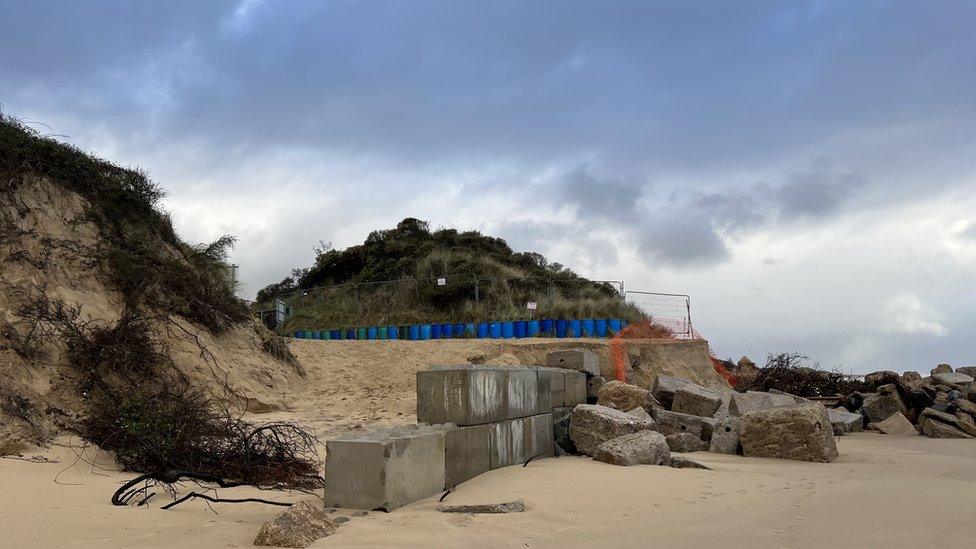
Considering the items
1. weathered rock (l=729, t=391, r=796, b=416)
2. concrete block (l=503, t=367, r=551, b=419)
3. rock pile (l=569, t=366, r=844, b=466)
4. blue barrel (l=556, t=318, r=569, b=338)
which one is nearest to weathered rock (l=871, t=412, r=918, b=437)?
weathered rock (l=729, t=391, r=796, b=416)

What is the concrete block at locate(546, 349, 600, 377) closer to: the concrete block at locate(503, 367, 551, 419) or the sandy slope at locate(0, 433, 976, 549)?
the concrete block at locate(503, 367, 551, 419)

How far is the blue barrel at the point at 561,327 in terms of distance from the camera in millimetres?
21484

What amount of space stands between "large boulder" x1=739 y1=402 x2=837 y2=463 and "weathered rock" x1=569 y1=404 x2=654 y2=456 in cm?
169

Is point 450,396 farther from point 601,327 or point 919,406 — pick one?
point 601,327

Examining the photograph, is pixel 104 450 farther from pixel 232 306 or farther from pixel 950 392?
pixel 950 392

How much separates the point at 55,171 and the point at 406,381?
315 inches

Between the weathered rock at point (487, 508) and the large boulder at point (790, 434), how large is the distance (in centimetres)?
583

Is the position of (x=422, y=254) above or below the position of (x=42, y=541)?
above

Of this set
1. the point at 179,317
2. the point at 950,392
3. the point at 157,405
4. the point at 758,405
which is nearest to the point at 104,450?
the point at 157,405

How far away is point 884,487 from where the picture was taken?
7043mm

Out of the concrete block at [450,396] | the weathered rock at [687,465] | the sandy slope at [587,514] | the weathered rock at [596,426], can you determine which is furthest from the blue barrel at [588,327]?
the concrete block at [450,396]

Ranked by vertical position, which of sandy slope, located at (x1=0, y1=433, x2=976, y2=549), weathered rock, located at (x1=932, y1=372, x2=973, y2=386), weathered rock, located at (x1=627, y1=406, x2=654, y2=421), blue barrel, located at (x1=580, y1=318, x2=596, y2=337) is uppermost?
blue barrel, located at (x1=580, y1=318, x2=596, y2=337)

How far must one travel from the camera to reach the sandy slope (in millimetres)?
4418

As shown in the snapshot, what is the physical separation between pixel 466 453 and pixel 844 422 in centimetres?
1196
